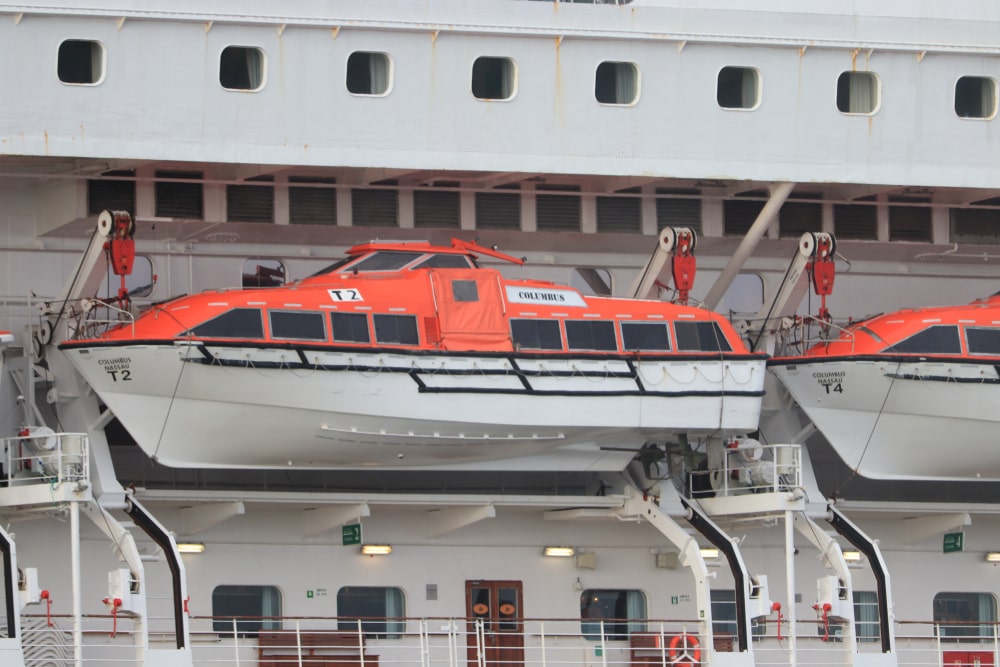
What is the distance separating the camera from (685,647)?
25.3 meters

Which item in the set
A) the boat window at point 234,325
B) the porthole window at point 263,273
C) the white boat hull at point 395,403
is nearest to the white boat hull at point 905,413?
the white boat hull at point 395,403

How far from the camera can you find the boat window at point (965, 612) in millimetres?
29375

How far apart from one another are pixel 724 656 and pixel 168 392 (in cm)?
749

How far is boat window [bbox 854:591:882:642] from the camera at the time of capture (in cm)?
2894

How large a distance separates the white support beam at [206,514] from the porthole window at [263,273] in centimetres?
330

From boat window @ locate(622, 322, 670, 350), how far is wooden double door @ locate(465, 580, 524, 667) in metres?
3.76

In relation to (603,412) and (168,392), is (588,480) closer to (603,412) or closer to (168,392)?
(603,412)

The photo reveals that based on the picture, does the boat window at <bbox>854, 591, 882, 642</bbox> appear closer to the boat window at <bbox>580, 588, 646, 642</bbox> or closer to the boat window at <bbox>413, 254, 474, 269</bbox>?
the boat window at <bbox>580, 588, 646, 642</bbox>

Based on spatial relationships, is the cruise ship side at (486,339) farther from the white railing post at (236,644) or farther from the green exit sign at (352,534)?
the white railing post at (236,644)

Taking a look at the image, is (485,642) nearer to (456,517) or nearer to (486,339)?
(456,517)

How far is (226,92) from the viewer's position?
2556cm

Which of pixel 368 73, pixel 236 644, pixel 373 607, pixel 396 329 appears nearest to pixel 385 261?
pixel 396 329

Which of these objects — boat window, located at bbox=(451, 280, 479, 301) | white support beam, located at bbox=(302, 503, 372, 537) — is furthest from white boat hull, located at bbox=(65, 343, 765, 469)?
white support beam, located at bbox=(302, 503, 372, 537)

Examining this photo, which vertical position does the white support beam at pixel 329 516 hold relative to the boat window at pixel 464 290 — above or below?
below
